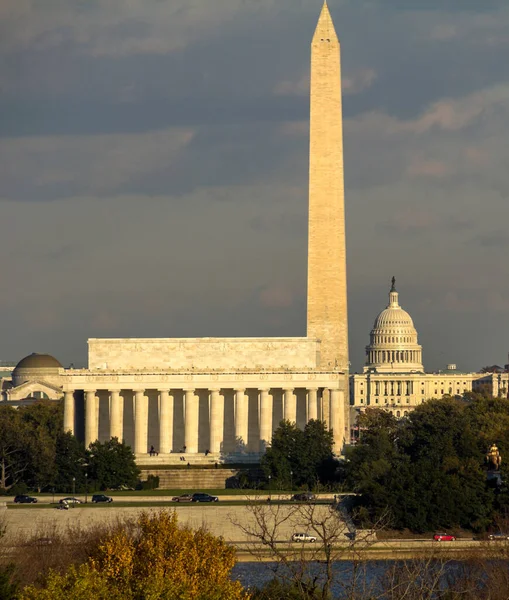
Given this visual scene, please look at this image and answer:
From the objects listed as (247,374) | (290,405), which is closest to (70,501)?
(247,374)

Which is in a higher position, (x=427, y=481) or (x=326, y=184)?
(x=326, y=184)

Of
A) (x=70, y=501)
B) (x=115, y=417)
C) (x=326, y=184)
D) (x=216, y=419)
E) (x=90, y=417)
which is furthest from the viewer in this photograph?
(x=216, y=419)

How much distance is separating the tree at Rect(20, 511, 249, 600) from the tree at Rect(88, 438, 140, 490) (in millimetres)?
57233

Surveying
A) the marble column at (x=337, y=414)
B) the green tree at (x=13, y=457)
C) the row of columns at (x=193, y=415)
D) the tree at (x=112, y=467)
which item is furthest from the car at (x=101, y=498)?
the marble column at (x=337, y=414)

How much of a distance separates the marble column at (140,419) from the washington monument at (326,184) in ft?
Result: 44.3

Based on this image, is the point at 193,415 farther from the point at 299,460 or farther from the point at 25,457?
the point at 25,457

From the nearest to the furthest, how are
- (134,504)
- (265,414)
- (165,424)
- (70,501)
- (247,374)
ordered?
(134,504), (70,501), (265,414), (165,424), (247,374)

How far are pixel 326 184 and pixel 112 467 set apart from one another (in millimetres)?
27695

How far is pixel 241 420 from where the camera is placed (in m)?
132

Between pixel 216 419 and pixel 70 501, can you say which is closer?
pixel 70 501

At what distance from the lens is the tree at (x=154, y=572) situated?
44875 mm

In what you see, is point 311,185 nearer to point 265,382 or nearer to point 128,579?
point 265,382

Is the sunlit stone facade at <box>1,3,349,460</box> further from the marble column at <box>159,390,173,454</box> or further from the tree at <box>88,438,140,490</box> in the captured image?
the tree at <box>88,438,140,490</box>

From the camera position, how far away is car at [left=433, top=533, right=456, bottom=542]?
8944cm
